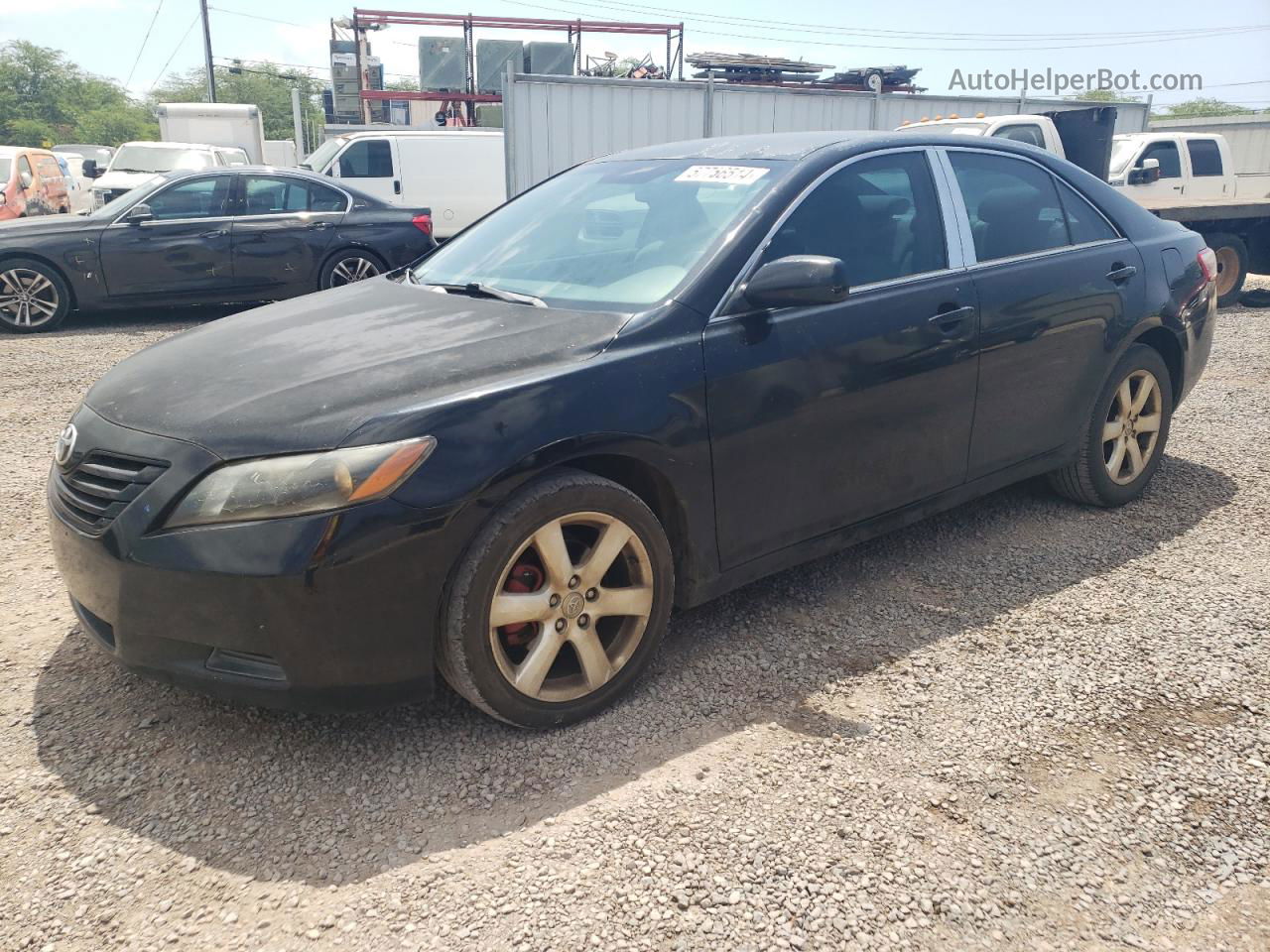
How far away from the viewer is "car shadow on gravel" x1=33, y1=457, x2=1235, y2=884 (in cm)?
242

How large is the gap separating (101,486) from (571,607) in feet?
4.23

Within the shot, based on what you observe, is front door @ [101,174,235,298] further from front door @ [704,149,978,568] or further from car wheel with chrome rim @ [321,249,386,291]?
front door @ [704,149,978,568]

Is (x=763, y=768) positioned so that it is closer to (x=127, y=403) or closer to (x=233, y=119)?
(x=127, y=403)

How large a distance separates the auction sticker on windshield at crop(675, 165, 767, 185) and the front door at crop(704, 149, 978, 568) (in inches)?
8.7

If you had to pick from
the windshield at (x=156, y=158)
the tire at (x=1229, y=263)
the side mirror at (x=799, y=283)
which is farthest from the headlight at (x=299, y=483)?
the windshield at (x=156, y=158)

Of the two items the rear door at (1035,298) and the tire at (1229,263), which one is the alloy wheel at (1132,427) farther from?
the tire at (1229,263)

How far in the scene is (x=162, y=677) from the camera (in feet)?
8.36

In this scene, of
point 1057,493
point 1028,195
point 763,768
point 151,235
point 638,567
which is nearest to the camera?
point 763,768

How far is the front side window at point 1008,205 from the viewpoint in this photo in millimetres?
3846

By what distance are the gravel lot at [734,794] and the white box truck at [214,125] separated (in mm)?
19743

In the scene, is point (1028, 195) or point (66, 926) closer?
point (66, 926)

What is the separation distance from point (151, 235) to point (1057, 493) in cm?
840

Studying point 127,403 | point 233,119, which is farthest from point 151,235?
point 233,119

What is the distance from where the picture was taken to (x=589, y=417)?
2697 mm
